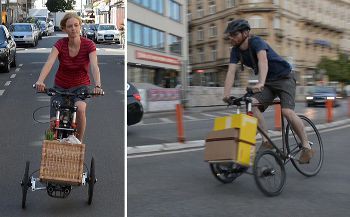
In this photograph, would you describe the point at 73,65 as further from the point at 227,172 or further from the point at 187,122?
the point at 187,122

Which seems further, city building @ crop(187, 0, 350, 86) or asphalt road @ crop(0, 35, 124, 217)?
asphalt road @ crop(0, 35, 124, 217)

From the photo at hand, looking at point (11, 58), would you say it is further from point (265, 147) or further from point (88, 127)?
point (265, 147)

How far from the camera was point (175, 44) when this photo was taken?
1636mm

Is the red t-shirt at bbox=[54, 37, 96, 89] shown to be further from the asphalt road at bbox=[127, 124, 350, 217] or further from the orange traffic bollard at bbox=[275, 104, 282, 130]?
the orange traffic bollard at bbox=[275, 104, 282, 130]

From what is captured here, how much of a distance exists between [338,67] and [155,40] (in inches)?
31.4

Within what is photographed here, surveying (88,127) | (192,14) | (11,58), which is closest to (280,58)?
(192,14)

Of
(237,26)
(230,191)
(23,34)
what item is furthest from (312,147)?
(23,34)

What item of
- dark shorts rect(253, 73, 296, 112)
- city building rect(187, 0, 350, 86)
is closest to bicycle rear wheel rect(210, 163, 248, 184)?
dark shorts rect(253, 73, 296, 112)

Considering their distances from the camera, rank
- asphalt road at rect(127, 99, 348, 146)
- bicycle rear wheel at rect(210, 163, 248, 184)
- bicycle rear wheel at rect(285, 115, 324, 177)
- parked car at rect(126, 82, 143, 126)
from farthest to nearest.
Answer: bicycle rear wheel at rect(285, 115, 324, 177) < bicycle rear wheel at rect(210, 163, 248, 184) < asphalt road at rect(127, 99, 348, 146) < parked car at rect(126, 82, 143, 126)

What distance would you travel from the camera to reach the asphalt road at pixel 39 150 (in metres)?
4.00

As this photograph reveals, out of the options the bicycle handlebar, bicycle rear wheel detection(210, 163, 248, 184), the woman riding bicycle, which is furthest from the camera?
the bicycle handlebar

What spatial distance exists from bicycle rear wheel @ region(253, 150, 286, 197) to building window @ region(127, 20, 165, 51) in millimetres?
1043

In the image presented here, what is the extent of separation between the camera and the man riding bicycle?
6.77 ft

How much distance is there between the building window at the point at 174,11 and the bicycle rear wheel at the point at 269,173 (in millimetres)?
985
